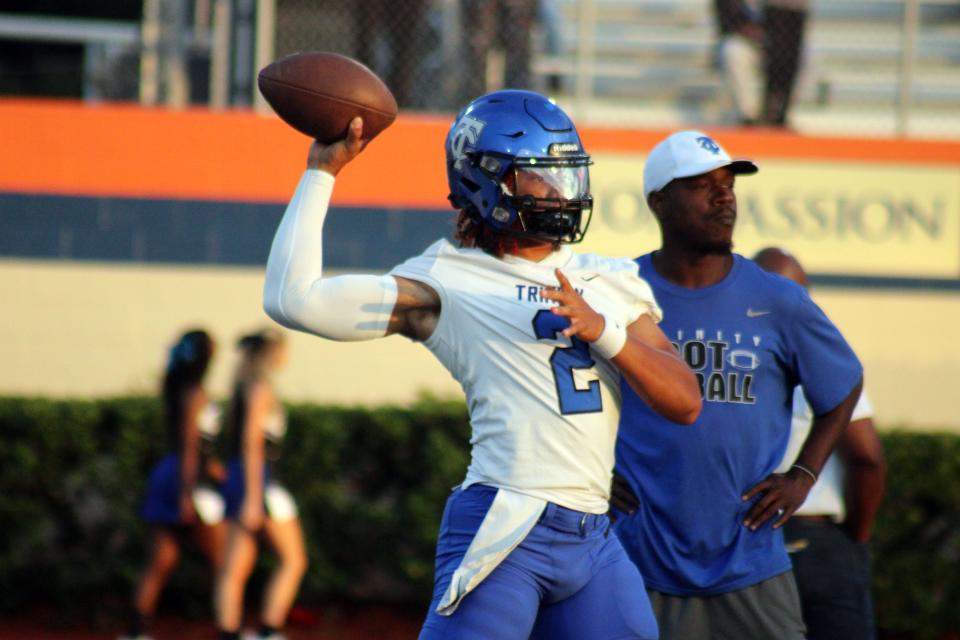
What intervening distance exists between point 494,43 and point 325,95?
20.3 feet

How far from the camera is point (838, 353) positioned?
3.92 m

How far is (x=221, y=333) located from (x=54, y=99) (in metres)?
2.21

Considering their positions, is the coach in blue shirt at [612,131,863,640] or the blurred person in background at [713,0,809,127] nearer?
the coach in blue shirt at [612,131,863,640]

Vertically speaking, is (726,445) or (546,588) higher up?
(726,445)

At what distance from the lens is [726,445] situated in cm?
385

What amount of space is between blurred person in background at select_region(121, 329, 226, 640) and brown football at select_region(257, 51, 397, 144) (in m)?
3.69

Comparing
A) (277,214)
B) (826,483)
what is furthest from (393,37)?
(826,483)

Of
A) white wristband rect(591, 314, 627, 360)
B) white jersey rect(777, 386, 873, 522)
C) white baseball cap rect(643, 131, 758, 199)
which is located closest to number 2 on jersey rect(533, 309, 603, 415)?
white wristband rect(591, 314, 627, 360)

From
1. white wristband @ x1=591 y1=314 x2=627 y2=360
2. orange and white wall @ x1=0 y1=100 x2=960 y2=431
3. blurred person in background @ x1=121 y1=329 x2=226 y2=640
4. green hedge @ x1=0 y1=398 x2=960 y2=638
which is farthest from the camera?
orange and white wall @ x1=0 y1=100 x2=960 y2=431

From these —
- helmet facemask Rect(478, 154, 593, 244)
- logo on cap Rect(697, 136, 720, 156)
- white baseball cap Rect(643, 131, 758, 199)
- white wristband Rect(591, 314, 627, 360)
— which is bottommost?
white wristband Rect(591, 314, 627, 360)

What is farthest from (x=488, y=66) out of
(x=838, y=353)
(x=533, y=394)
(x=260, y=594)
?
(x=533, y=394)

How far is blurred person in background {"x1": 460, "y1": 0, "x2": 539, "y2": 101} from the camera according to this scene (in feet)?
30.3

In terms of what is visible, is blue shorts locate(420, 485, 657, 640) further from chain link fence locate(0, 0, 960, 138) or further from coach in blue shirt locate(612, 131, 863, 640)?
chain link fence locate(0, 0, 960, 138)

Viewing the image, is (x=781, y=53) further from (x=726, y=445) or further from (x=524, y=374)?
(x=524, y=374)
